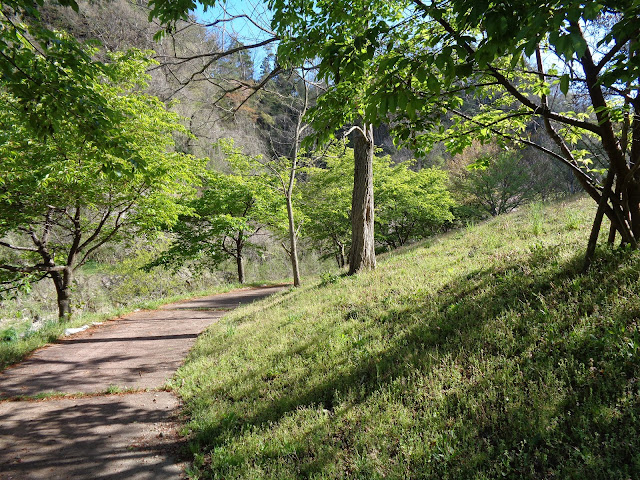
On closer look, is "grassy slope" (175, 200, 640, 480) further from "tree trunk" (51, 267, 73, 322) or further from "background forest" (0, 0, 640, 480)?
"tree trunk" (51, 267, 73, 322)

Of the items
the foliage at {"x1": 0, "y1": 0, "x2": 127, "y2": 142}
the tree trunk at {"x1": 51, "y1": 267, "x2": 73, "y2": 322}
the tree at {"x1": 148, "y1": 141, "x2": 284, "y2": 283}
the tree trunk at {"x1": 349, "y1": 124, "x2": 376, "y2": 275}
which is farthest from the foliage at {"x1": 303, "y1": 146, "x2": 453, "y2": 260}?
the foliage at {"x1": 0, "y1": 0, "x2": 127, "y2": 142}

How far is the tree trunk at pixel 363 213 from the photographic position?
993 centimetres

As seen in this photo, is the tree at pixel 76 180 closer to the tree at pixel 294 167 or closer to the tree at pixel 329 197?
the tree at pixel 294 167

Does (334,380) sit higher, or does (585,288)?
(585,288)

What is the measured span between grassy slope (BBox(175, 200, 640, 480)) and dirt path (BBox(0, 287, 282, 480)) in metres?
0.48

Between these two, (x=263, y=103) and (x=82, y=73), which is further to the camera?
(x=263, y=103)

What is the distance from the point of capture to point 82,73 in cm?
399

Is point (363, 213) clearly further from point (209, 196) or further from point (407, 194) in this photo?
point (407, 194)

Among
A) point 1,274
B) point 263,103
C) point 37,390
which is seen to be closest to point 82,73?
point 37,390

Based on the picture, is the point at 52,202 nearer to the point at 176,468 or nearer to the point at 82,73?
the point at 82,73

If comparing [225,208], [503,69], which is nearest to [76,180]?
[503,69]

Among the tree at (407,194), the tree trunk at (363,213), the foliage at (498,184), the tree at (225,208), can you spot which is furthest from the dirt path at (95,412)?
the foliage at (498,184)

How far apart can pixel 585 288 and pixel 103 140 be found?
6.05 metres

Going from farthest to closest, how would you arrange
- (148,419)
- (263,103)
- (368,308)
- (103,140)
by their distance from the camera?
(263,103) → (368,308) → (148,419) → (103,140)
